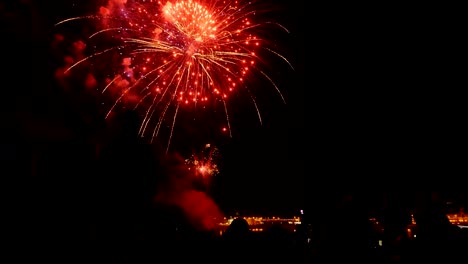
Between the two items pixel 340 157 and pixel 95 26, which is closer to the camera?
pixel 95 26

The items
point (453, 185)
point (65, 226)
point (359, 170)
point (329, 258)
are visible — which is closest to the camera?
point (329, 258)

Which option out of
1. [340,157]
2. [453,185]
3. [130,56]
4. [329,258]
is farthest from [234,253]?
[340,157]

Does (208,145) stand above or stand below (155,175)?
above

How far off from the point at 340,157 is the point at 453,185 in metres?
6.46

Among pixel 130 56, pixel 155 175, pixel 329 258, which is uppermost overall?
pixel 130 56

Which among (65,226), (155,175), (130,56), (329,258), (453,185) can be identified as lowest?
(329,258)

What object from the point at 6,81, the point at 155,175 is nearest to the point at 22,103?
the point at 6,81

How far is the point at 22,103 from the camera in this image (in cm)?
908

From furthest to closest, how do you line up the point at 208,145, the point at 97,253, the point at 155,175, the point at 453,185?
the point at 208,145 → the point at 453,185 → the point at 155,175 → the point at 97,253

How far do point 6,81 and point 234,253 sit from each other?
7528mm

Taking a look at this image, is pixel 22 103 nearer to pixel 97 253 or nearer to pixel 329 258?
pixel 97 253

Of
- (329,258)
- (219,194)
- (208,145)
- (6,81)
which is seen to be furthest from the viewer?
(219,194)

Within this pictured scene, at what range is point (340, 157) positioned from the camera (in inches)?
856

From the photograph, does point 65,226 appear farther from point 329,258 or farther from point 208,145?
point 208,145
